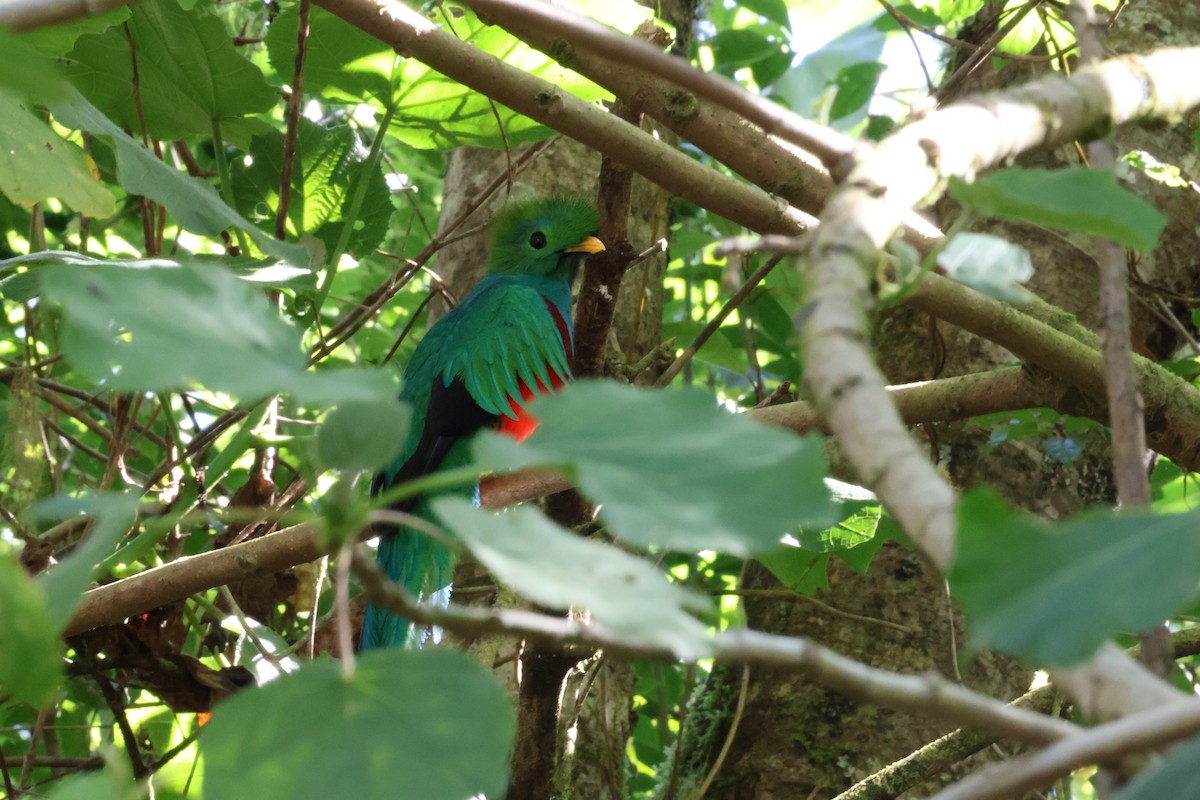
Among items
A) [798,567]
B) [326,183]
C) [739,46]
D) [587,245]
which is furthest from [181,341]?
[739,46]

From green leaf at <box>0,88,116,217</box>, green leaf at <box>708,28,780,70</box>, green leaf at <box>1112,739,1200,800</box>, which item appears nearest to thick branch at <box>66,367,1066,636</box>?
green leaf at <box>0,88,116,217</box>

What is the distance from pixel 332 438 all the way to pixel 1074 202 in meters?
0.56

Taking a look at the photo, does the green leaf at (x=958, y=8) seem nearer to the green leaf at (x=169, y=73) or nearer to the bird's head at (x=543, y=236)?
the bird's head at (x=543, y=236)

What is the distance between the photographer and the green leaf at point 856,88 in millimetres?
4496

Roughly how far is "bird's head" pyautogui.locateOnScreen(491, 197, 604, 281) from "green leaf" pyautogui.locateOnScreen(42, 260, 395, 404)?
112 inches

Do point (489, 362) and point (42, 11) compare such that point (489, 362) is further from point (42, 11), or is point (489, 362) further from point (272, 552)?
point (42, 11)

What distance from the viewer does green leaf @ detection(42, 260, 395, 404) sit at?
74 cm

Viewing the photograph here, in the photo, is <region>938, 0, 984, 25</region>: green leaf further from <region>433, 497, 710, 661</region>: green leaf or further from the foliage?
<region>433, 497, 710, 661</region>: green leaf

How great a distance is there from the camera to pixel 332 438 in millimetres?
843

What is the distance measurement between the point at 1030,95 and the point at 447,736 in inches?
30.2

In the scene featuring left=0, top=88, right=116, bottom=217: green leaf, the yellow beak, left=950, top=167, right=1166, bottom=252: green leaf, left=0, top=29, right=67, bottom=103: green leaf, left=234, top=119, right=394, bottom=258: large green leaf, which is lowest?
left=950, top=167, right=1166, bottom=252: green leaf

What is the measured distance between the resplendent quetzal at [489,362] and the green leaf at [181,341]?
1.94m

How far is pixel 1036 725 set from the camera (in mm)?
718

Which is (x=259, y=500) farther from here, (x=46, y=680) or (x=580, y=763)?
(x=46, y=680)
